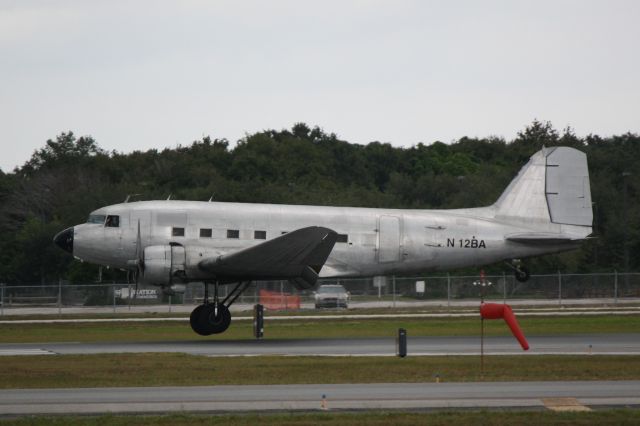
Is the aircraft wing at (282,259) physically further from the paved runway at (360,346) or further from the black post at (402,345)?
the black post at (402,345)

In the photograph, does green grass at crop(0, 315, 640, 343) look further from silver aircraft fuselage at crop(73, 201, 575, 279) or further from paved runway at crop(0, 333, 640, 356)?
silver aircraft fuselage at crop(73, 201, 575, 279)

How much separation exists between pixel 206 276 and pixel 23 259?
31975mm

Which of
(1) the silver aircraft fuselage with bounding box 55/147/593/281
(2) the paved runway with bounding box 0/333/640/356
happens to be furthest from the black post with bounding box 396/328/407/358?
(1) the silver aircraft fuselage with bounding box 55/147/593/281

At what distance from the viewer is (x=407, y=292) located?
153 feet

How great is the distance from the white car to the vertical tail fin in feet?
49.1

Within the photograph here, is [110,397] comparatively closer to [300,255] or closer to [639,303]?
[300,255]

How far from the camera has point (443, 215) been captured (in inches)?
1214

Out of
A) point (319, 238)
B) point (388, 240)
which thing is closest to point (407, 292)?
point (388, 240)

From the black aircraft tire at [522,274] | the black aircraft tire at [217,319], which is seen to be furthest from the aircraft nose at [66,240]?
the black aircraft tire at [522,274]

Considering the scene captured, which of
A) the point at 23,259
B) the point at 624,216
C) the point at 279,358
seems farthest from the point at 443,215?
the point at 23,259

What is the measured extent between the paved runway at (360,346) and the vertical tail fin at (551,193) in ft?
13.3

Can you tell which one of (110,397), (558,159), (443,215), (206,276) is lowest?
(110,397)

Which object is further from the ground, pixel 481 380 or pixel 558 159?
pixel 558 159

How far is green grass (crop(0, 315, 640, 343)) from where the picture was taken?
31.6 meters
